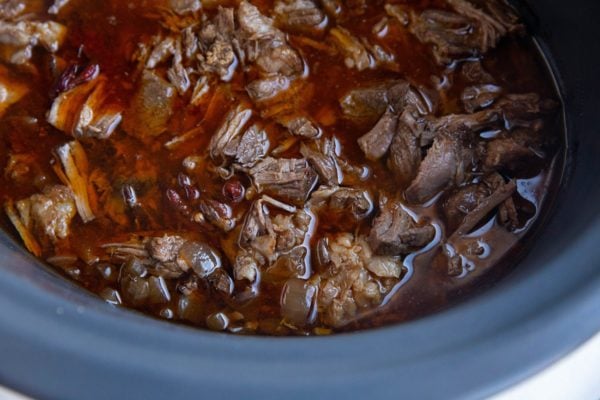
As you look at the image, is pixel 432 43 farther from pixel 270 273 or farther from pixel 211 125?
pixel 270 273

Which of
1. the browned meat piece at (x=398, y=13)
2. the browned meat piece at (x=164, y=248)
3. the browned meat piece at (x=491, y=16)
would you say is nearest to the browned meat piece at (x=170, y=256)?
the browned meat piece at (x=164, y=248)

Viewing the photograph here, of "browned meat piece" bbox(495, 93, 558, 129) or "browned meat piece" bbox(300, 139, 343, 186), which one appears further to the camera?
"browned meat piece" bbox(495, 93, 558, 129)

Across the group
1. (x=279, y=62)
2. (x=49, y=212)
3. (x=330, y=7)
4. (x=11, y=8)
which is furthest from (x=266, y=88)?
(x=11, y=8)

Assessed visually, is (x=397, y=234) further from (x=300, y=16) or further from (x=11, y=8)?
(x=11, y=8)

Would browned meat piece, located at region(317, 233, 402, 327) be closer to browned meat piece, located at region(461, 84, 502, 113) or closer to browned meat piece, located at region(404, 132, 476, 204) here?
browned meat piece, located at region(404, 132, 476, 204)

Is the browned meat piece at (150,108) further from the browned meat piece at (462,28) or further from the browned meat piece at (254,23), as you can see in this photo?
the browned meat piece at (462,28)

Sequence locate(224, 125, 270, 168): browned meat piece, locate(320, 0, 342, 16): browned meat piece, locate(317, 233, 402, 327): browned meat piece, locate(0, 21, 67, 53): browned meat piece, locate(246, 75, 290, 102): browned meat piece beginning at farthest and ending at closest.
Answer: locate(320, 0, 342, 16): browned meat piece → locate(0, 21, 67, 53): browned meat piece → locate(246, 75, 290, 102): browned meat piece → locate(224, 125, 270, 168): browned meat piece → locate(317, 233, 402, 327): browned meat piece

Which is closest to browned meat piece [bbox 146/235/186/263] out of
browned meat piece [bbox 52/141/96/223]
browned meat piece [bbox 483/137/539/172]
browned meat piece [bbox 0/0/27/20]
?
browned meat piece [bbox 52/141/96/223]
